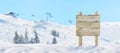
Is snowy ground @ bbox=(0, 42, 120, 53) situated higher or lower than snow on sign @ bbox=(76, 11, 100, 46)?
lower

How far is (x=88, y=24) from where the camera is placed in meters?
20.5

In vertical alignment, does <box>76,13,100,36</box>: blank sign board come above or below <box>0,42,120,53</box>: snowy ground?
above

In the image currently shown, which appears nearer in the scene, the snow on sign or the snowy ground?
the snowy ground

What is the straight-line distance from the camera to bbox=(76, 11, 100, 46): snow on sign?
67.1 feet

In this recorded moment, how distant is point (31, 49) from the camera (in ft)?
64.3

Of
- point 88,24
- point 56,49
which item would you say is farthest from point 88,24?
point 56,49

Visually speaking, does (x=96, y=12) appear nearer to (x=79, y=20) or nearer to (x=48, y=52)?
(x=79, y=20)

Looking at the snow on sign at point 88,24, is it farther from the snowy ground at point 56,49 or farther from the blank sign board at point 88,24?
the snowy ground at point 56,49

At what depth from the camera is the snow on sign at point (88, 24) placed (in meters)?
20.5

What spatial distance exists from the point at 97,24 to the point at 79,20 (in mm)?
886

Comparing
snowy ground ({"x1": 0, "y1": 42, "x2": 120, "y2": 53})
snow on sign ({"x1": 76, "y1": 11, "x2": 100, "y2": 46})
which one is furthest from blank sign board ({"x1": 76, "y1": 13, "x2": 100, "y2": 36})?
snowy ground ({"x1": 0, "y1": 42, "x2": 120, "y2": 53})

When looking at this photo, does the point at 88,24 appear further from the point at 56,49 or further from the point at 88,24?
the point at 56,49

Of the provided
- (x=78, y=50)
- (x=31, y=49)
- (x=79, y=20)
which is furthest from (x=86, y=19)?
(x=31, y=49)

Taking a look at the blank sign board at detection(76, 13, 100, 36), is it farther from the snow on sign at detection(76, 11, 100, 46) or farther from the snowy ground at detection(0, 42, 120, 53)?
the snowy ground at detection(0, 42, 120, 53)
